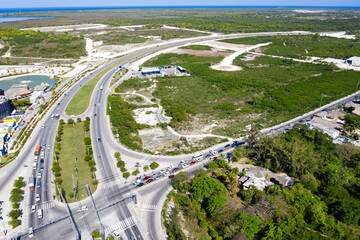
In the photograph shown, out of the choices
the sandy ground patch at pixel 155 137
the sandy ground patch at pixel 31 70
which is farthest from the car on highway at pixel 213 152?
the sandy ground patch at pixel 31 70

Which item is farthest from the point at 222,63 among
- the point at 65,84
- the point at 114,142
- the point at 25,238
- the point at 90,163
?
the point at 25,238

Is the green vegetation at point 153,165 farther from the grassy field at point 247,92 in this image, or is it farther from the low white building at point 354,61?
the low white building at point 354,61

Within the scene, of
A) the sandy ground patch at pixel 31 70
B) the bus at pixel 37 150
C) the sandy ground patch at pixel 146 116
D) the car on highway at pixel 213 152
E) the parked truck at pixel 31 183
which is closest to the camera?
the parked truck at pixel 31 183

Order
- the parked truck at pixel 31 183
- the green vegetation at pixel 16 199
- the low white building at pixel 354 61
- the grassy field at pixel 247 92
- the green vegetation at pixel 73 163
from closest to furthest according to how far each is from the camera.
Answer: the green vegetation at pixel 16 199
the parked truck at pixel 31 183
the green vegetation at pixel 73 163
the grassy field at pixel 247 92
the low white building at pixel 354 61

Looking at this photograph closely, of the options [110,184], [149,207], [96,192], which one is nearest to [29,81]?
[110,184]

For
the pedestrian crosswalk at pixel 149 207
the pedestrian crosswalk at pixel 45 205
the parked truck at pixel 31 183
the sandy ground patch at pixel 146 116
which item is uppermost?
the sandy ground patch at pixel 146 116

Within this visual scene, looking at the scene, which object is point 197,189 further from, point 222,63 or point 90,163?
point 222,63

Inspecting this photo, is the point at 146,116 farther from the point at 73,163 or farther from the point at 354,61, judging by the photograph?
the point at 354,61
